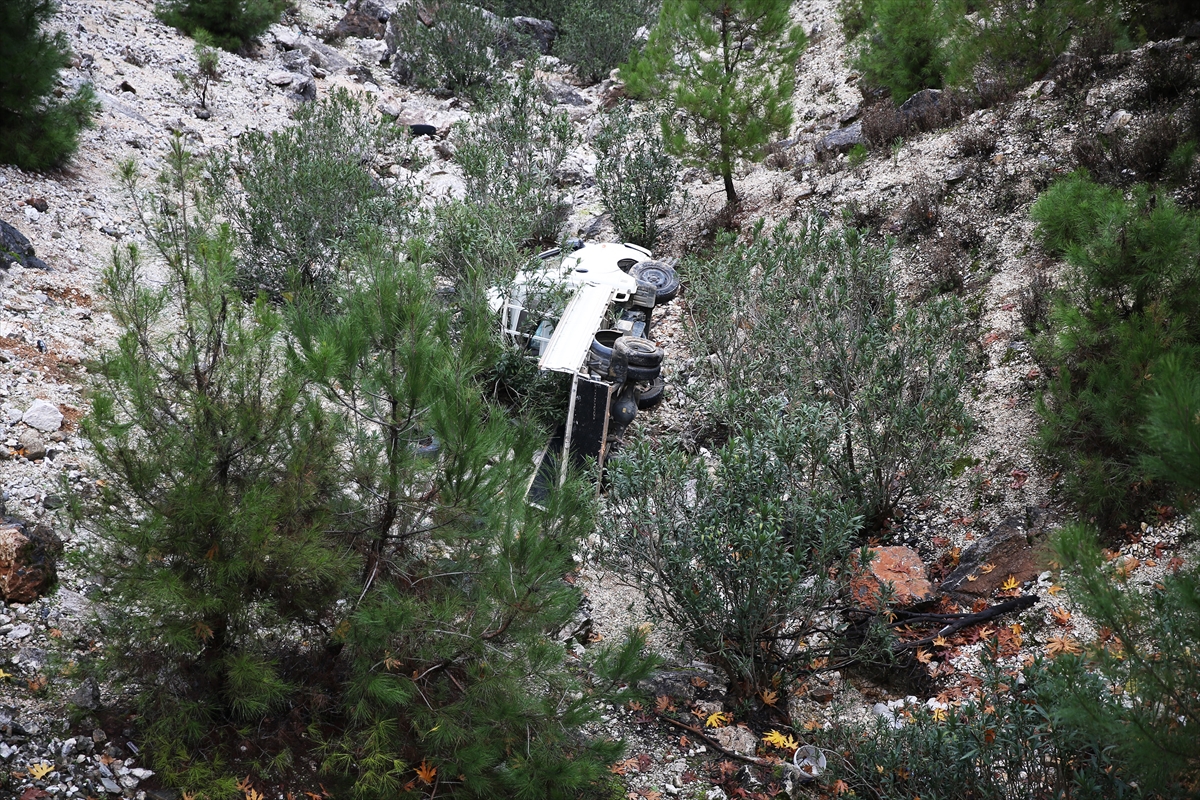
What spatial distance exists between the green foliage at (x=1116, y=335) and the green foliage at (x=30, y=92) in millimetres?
9244

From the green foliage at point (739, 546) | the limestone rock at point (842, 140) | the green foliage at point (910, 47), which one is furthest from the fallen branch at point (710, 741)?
the green foliage at point (910, 47)

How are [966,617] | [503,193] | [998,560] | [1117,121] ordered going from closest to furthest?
[966,617] → [998,560] → [1117,121] → [503,193]

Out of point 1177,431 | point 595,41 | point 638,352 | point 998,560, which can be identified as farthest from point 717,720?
point 595,41

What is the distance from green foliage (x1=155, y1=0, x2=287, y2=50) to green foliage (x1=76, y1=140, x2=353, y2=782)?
12.6 m

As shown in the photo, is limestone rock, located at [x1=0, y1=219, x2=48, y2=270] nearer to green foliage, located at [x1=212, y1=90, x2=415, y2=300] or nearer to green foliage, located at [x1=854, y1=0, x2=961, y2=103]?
green foliage, located at [x1=212, y1=90, x2=415, y2=300]

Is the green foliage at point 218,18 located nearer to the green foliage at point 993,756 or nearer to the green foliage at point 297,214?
the green foliage at point 297,214

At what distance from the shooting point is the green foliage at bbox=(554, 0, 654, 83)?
57.5ft

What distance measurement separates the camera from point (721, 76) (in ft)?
33.4

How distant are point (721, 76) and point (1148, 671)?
30.4 feet

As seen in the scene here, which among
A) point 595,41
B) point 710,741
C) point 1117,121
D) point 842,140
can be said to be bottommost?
point 710,741

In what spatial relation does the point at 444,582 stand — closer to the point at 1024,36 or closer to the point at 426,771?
the point at 426,771

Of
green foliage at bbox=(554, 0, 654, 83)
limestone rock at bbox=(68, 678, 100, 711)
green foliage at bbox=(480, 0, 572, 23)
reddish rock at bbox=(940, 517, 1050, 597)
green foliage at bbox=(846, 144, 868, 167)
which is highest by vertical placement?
green foliage at bbox=(480, 0, 572, 23)

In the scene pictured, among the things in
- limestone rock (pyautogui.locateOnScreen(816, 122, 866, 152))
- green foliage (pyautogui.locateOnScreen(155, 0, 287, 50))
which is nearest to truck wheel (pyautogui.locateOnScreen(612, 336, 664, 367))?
limestone rock (pyautogui.locateOnScreen(816, 122, 866, 152))

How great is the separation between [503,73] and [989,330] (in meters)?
12.2
